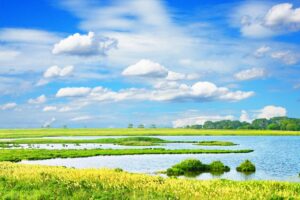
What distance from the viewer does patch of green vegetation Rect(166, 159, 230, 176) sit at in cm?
5109

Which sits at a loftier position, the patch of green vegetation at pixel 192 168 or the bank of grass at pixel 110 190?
the bank of grass at pixel 110 190

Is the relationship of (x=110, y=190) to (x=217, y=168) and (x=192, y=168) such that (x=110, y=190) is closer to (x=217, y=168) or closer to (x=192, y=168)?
(x=192, y=168)

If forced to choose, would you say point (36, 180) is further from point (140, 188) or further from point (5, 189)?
point (140, 188)

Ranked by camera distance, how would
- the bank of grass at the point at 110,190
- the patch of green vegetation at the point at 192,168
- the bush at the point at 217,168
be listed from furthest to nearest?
the bush at the point at 217,168 → the patch of green vegetation at the point at 192,168 → the bank of grass at the point at 110,190

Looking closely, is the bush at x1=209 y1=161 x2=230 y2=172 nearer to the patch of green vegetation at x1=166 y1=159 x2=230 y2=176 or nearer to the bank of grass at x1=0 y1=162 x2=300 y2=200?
the patch of green vegetation at x1=166 y1=159 x2=230 y2=176

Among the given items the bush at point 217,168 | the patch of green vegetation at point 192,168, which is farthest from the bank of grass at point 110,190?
the bush at point 217,168

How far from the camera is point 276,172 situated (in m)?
51.7

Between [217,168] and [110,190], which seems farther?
[217,168]

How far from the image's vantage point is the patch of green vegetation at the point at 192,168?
51094 millimetres

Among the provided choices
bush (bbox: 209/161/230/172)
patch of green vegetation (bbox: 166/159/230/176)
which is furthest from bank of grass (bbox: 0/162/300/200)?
bush (bbox: 209/161/230/172)

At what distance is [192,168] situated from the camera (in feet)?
174

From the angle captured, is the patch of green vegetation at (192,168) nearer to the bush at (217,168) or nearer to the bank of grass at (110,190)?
the bush at (217,168)

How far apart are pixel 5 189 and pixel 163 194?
8.49 m

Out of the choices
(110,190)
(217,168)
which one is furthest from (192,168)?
(110,190)
